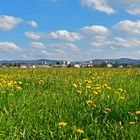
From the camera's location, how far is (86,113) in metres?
5.91

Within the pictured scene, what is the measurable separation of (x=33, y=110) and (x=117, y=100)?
156cm

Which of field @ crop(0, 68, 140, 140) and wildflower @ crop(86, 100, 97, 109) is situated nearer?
field @ crop(0, 68, 140, 140)

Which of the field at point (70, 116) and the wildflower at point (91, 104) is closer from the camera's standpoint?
the field at point (70, 116)

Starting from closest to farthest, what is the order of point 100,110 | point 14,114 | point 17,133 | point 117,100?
point 17,133 → point 14,114 → point 100,110 → point 117,100

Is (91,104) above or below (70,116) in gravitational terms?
above

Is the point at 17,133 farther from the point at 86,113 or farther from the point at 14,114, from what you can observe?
the point at 86,113

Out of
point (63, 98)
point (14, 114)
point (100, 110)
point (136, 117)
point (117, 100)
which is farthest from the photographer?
point (63, 98)

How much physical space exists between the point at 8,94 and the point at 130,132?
3217mm

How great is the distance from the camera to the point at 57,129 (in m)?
5.21

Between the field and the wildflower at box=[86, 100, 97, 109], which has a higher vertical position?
the wildflower at box=[86, 100, 97, 109]

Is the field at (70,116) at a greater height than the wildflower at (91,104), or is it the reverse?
the wildflower at (91,104)

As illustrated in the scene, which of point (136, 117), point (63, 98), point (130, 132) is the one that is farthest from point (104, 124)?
point (63, 98)

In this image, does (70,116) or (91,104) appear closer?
(70,116)

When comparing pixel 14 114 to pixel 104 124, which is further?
pixel 14 114
